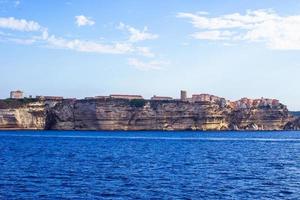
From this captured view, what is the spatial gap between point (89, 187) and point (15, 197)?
5.89 meters

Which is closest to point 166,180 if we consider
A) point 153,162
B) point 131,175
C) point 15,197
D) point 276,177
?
point 131,175

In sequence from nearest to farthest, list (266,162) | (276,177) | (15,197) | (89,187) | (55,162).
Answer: (15,197)
(89,187)
(276,177)
(55,162)
(266,162)

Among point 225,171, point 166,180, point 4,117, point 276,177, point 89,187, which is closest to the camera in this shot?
point 89,187

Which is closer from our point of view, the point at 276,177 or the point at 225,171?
the point at 276,177

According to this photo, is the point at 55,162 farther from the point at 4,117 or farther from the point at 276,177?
the point at 4,117

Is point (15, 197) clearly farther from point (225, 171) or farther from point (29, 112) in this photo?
point (29, 112)

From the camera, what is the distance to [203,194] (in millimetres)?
34750

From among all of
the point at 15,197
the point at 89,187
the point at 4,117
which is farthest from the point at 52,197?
the point at 4,117

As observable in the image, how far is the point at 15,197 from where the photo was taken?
32.7 metres

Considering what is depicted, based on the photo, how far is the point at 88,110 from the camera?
199625 mm

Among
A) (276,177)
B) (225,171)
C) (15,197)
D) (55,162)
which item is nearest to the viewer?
(15,197)

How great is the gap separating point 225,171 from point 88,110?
153 m

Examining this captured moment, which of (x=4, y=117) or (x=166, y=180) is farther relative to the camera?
(x=4, y=117)

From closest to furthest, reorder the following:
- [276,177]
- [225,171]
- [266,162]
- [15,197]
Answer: [15,197], [276,177], [225,171], [266,162]
